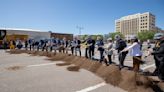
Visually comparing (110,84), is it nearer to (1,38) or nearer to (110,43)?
(110,43)

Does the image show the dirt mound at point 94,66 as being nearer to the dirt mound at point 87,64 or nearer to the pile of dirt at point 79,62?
the dirt mound at point 87,64

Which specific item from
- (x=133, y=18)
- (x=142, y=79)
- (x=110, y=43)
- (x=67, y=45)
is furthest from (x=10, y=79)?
(x=133, y=18)

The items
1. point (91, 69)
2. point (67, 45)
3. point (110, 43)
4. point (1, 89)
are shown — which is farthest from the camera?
point (67, 45)

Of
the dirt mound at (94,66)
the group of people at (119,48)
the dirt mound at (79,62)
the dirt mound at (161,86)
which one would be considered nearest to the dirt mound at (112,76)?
the group of people at (119,48)

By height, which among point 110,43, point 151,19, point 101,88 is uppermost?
point 151,19

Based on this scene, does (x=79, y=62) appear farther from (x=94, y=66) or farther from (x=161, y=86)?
(x=161, y=86)

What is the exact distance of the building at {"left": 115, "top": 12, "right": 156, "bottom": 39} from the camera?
133 metres

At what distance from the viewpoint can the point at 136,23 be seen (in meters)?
144

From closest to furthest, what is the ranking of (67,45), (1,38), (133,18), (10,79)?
1. (10,79)
2. (67,45)
3. (1,38)
4. (133,18)

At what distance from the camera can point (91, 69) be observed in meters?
8.50

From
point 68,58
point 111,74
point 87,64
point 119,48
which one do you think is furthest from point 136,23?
point 111,74

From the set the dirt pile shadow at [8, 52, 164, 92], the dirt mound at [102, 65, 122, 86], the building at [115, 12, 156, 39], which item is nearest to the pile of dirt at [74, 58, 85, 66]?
the dirt pile shadow at [8, 52, 164, 92]

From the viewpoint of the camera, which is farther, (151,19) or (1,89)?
(151,19)

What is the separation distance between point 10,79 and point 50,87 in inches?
81.9
